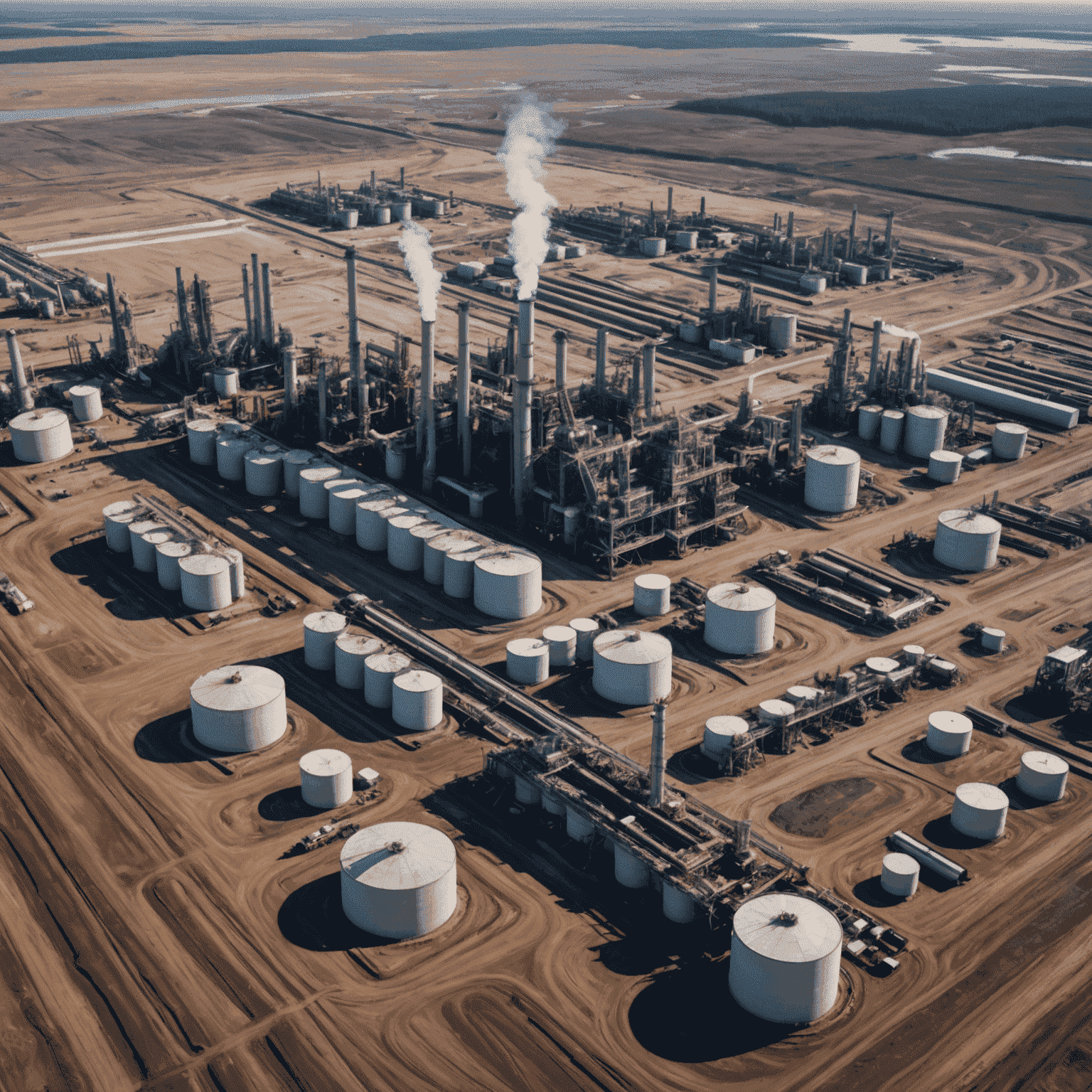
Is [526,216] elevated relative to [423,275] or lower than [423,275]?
elevated

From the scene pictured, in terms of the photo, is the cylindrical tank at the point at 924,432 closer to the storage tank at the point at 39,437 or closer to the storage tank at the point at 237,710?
the storage tank at the point at 237,710

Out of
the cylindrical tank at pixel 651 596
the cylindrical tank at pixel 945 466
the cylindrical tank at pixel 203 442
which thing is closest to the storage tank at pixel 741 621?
the cylindrical tank at pixel 651 596

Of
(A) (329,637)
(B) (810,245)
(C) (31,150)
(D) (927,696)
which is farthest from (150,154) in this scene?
(D) (927,696)

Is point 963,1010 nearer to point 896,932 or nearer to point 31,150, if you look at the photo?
point 896,932

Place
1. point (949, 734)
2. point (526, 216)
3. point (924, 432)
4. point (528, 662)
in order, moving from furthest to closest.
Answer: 1. point (924, 432)
2. point (526, 216)
3. point (528, 662)
4. point (949, 734)

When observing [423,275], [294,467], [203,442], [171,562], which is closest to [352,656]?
[171,562]

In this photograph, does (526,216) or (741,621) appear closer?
(741,621)

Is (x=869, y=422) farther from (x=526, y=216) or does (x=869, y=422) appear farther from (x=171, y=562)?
(x=171, y=562)
